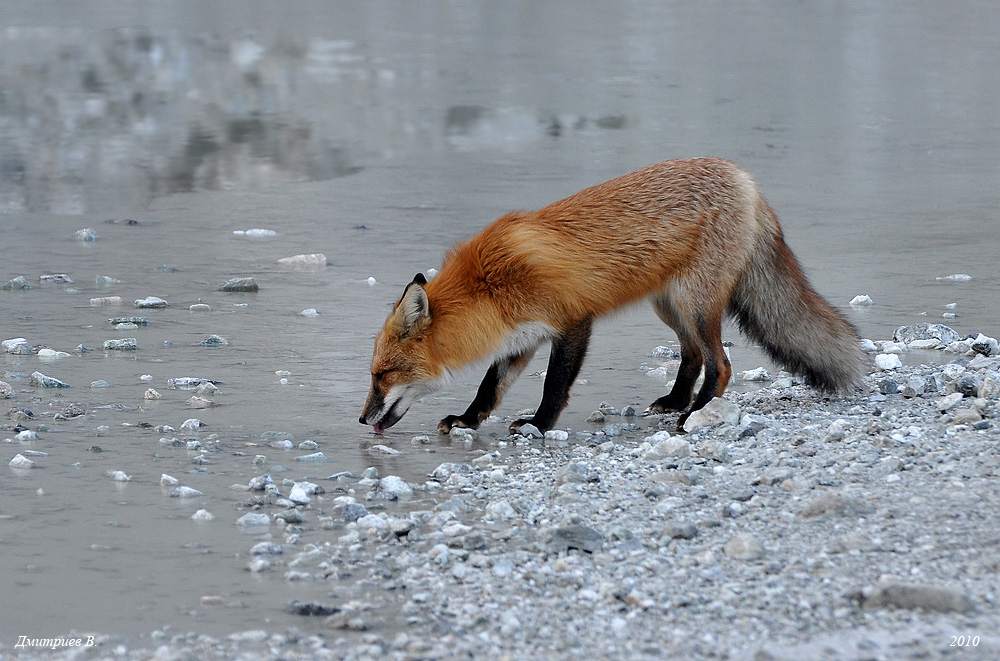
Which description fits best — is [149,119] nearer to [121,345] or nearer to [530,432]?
[121,345]

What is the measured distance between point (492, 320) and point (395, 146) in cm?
982

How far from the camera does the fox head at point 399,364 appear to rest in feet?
21.5

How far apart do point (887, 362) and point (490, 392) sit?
8.31 ft

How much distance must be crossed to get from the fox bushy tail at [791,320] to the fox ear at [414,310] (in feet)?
5.88

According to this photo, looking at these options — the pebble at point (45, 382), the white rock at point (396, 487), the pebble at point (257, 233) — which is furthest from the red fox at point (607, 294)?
the pebble at point (257, 233)

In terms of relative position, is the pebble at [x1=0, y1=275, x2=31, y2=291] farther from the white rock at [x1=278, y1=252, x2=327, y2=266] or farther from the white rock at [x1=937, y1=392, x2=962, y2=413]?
the white rock at [x1=937, y1=392, x2=962, y2=413]

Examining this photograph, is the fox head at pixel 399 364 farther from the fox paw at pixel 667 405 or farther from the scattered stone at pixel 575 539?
the scattered stone at pixel 575 539

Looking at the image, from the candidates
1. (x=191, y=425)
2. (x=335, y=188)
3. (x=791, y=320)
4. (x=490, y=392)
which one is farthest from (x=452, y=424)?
(x=335, y=188)

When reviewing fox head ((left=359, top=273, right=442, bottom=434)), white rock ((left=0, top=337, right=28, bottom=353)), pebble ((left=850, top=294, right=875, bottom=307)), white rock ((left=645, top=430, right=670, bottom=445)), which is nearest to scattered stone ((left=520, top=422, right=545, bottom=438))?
fox head ((left=359, top=273, right=442, bottom=434))

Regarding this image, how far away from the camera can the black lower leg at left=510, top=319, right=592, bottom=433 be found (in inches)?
262

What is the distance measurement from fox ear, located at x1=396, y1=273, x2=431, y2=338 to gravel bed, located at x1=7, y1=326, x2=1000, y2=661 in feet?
2.51

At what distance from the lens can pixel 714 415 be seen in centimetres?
640

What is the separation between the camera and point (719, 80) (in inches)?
781

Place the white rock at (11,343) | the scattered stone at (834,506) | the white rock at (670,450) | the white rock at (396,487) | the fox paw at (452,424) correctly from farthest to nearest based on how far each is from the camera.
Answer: the white rock at (11,343), the fox paw at (452,424), the white rock at (670,450), the white rock at (396,487), the scattered stone at (834,506)
